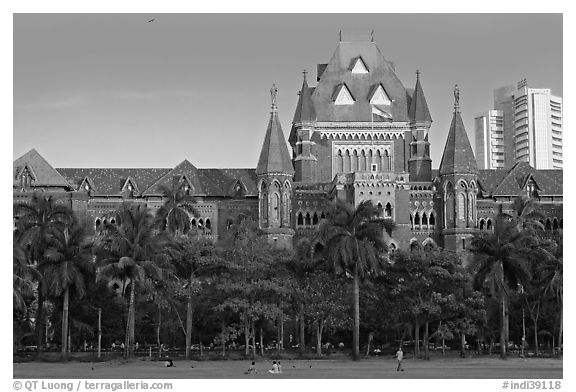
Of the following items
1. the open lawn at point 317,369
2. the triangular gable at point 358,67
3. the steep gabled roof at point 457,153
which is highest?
the triangular gable at point 358,67

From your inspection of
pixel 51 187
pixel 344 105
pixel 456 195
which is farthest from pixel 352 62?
pixel 51 187

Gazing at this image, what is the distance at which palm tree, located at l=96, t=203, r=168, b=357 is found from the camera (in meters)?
79.8

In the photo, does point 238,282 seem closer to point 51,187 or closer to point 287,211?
point 287,211

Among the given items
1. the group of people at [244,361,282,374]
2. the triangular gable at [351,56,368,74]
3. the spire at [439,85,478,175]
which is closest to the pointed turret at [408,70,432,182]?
the spire at [439,85,478,175]

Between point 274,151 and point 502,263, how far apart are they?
3731 centimetres

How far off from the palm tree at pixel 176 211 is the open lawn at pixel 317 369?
3345 centimetres

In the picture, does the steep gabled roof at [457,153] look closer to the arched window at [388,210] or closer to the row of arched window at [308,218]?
the arched window at [388,210]

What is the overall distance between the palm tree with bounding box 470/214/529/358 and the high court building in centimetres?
2803

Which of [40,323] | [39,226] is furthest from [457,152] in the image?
[40,323]

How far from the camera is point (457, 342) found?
310 ft

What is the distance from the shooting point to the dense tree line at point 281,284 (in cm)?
8094

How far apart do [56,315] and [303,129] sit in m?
39.7

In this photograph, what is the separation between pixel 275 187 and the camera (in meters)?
113

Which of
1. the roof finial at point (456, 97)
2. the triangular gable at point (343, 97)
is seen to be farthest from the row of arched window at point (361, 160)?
the roof finial at point (456, 97)
